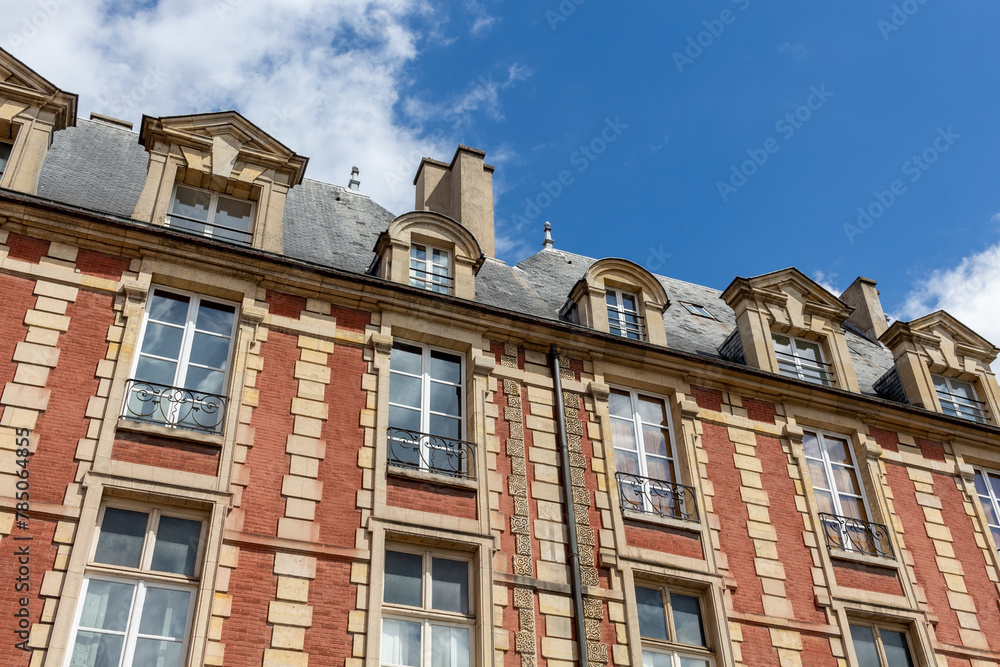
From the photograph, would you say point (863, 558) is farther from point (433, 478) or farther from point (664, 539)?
point (433, 478)

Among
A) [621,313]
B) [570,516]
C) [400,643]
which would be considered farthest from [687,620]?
[621,313]

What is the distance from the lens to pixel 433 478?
9625 mm

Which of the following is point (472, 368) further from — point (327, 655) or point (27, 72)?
point (27, 72)

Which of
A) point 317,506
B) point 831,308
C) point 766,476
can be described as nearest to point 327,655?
point 317,506

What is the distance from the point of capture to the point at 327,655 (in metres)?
8.23

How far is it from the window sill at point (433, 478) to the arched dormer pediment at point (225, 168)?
284 cm

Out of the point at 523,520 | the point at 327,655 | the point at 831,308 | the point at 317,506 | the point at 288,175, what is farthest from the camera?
the point at 831,308

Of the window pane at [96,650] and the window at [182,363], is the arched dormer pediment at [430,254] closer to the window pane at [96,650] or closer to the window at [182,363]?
the window at [182,363]

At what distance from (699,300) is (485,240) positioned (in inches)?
150

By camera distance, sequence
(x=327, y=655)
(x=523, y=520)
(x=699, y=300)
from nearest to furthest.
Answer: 1. (x=327, y=655)
2. (x=523, y=520)
3. (x=699, y=300)

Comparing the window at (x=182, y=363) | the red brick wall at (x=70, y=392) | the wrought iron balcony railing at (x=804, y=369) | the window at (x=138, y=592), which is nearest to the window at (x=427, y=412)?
the window at (x=182, y=363)

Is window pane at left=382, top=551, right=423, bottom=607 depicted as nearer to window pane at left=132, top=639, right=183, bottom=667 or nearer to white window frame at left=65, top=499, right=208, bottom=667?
white window frame at left=65, top=499, right=208, bottom=667

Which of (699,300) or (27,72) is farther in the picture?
(699,300)

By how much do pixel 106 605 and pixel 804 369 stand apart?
8.82 m
